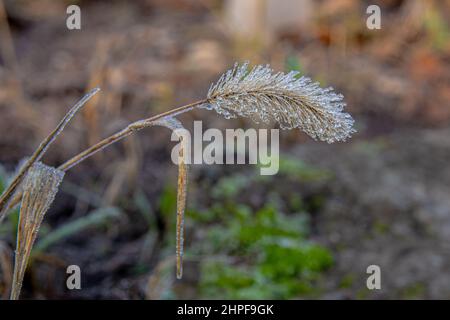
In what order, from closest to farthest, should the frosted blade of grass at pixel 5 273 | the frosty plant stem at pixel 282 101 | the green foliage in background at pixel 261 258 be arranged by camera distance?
1. the frosty plant stem at pixel 282 101
2. the frosted blade of grass at pixel 5 273
3. the green foliage in background at pixel 261 258

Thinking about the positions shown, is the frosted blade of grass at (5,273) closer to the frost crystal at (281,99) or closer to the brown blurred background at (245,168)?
the brown blurred background at (245,168)

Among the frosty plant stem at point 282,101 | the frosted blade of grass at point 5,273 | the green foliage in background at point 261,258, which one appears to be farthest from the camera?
the green foliage in background at point 261,258

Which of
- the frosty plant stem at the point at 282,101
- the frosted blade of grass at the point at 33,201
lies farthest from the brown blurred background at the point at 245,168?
the frosty plant stem at the point at 282,101

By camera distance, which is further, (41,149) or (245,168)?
(245,168)

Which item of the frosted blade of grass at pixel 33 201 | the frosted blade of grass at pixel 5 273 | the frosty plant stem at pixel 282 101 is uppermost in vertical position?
the frosty plant stem at pixel 282 101

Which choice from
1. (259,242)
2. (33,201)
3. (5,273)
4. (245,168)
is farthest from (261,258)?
(33,201)

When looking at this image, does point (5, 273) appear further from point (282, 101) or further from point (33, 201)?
point (282, 101)

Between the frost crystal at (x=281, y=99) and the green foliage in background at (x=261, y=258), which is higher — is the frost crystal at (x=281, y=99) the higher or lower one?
the higher one
